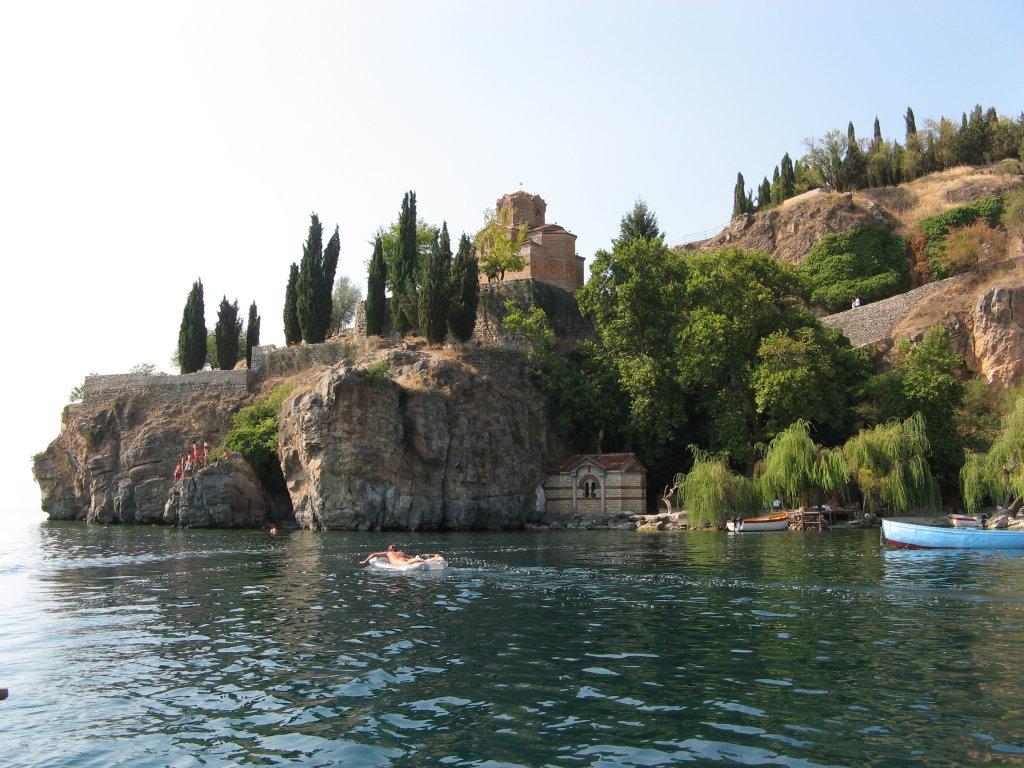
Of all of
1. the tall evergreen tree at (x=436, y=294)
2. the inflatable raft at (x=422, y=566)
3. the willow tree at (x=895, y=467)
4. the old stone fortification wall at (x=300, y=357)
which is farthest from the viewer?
the old stone fortification wall at (x=300, y=357)

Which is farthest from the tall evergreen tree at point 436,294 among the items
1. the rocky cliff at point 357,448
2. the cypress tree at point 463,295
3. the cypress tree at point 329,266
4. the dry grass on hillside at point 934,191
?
the dry grass on hillside at point 934,191

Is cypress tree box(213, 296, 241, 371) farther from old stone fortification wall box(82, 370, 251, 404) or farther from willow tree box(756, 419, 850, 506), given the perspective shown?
willow tree box(756, 419, 850, 506)

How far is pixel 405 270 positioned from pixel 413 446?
17.3 metres

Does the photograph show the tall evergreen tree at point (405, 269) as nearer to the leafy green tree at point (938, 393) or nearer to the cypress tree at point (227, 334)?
the cypress tree at point (227, 334)

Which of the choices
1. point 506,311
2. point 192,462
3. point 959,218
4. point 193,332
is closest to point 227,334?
point 193,332

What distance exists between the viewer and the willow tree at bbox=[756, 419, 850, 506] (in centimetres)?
4322

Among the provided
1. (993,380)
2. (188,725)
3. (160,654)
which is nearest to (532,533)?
(993,380)

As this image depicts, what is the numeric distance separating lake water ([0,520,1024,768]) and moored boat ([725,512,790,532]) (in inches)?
631

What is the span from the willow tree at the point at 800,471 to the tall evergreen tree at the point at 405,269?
28208 mm

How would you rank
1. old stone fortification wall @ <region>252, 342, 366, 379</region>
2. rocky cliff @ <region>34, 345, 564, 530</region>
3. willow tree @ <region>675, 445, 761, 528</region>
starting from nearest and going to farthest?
willow tree @ <region>675, 445, 761, 528</region>, rocky cliff @ <region>34, 345, 564, 530</region>, old stone fortification wall @ <region>252, 342, 366, 379</region>

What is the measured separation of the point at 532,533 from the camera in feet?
154

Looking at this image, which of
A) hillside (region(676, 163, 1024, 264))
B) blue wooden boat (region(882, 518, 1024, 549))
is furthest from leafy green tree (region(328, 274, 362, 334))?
blue wooden boat (region(882, 518, 1024, 549))

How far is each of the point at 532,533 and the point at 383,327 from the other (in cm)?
2603

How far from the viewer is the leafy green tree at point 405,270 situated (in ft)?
205
